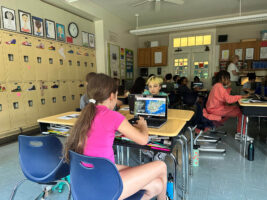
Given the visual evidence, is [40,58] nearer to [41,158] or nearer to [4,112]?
[4,112]

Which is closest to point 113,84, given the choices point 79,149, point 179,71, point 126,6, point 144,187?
point 79,149

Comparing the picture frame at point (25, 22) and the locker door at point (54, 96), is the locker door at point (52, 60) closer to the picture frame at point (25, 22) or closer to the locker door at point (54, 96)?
the locker door at point (54, 96)

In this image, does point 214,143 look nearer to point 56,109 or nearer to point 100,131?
point 100,131

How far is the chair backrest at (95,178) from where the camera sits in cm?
91

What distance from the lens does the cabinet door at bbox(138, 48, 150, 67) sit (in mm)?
7723

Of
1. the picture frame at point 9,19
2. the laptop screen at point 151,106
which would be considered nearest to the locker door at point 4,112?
the picture frame at point 9,19

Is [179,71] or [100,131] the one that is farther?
[179,71]

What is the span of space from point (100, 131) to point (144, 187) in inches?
20.1

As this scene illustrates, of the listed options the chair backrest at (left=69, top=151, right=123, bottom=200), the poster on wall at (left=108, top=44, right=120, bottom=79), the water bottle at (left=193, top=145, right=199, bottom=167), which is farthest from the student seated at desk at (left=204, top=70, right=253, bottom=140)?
the poster on wall at (left=108, top=44, right=120, bottom=79)

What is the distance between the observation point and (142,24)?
7.23 metres

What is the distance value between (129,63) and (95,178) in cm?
668

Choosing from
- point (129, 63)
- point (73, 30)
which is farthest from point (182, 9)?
point (73, 30)

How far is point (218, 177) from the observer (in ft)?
6.98

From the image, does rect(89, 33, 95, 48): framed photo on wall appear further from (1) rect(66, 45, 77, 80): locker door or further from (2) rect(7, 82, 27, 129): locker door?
(2) rect(7, 82, 27, 129): locker door
